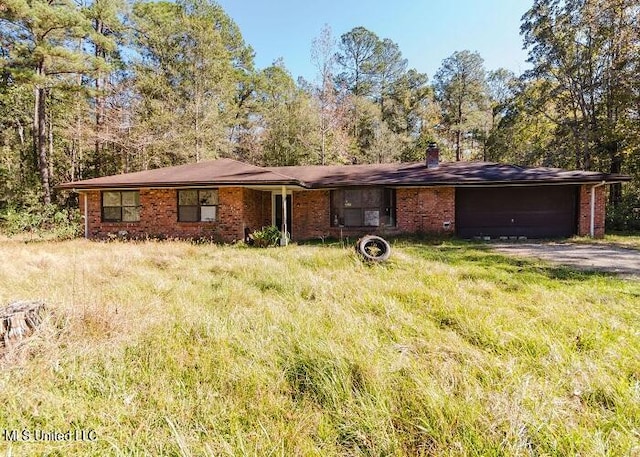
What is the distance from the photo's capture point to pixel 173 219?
488 inches

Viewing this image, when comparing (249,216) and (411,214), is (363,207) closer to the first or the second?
(411,214)

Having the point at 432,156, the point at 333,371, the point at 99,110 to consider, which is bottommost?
the point at 333,371

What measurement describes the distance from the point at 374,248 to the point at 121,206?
10561 millimetres

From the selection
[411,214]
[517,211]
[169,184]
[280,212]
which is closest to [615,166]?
[517,211]

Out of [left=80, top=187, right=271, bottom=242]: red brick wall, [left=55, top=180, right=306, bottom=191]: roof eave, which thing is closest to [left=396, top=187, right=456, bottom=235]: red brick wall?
[left=55, top=180, right=306, bottom=191]: roof eave

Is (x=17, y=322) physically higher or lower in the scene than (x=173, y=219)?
lower

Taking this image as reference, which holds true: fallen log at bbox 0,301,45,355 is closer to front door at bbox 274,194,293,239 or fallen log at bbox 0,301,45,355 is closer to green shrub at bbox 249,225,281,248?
green shrub at bbox 249,225,281,248

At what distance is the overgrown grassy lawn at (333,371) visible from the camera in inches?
78.7

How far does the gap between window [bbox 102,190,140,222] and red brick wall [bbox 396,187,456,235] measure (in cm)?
1028

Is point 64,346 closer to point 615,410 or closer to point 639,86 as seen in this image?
point 615,410

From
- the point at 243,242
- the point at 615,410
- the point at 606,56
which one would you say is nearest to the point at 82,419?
the point at 615,410

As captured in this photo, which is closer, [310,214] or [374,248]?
[374,248]

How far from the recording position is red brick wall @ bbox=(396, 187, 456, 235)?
12406 mm

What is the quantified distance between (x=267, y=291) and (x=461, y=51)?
3144cm
